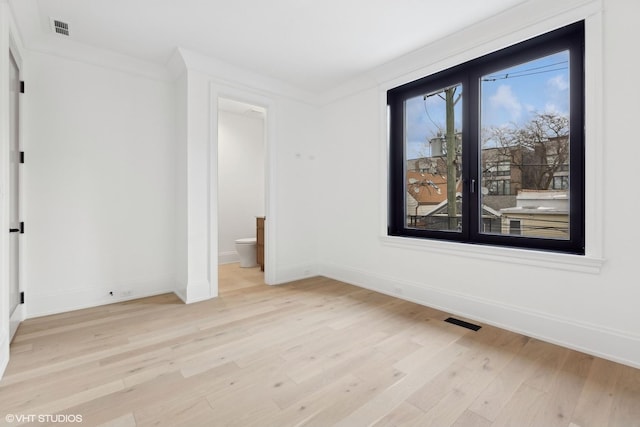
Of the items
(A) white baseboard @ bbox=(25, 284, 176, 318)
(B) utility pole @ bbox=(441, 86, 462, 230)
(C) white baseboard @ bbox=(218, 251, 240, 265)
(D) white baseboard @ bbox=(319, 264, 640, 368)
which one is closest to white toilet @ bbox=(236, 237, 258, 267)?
(C) white baseboard @ bbox=(218, 251, 240, 265)

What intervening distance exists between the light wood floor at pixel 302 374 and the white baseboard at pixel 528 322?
0.10m

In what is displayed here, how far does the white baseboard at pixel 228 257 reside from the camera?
18.2 feet

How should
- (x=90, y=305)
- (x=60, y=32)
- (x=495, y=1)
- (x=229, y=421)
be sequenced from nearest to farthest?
(x=229, y=421) → (x=495, y=1) → (x=60, y=32) → (x=90, y=305)

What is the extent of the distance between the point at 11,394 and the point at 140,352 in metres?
0.67

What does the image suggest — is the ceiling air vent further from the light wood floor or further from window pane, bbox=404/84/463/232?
window pane, bbox=404/84/463/232

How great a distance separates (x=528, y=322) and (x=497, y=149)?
1544mm

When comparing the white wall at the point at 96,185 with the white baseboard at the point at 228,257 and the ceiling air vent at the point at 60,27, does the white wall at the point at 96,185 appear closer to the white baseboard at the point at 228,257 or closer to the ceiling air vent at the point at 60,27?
the ceiling air vent at the point at 60,27

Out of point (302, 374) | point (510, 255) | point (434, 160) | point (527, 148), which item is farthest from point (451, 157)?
point (302, 374)

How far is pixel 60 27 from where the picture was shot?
2.79 meters

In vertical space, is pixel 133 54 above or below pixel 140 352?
above

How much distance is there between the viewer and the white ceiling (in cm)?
252

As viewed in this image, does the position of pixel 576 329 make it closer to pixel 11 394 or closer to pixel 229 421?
pixel 229 421

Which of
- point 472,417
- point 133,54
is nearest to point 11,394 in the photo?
point 472,417

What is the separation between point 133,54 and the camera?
3.32 m
